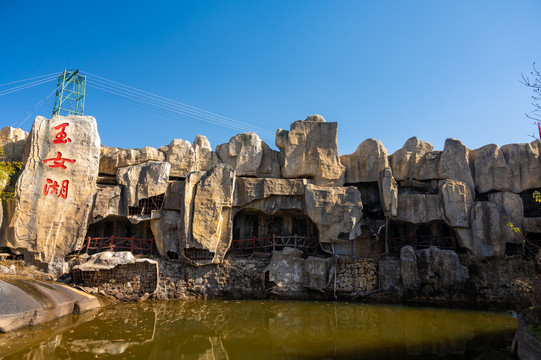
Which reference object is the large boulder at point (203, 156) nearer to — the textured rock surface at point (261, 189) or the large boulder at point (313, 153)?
the textured rock surface at point (261, 189)

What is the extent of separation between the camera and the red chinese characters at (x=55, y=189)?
1459cm

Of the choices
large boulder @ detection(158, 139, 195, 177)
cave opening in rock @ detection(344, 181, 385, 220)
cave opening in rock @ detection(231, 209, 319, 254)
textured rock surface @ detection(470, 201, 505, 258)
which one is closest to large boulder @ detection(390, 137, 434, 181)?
cave opening in rock @ detection(344, 181, 385, 220)

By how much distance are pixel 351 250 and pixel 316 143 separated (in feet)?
16.6

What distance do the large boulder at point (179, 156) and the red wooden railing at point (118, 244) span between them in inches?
129

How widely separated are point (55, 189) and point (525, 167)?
1951cm

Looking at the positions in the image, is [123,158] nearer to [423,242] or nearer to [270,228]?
[270,228]

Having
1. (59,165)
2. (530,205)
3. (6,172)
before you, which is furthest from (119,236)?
(530,205)

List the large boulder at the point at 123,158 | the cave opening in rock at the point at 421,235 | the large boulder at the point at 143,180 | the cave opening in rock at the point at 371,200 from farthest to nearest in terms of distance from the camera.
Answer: the cave opening in rock at the point at 371,200 < the large boulder at the point at 123,158 < the cave opening in rock at the point at 421,235 < the large boulder at the point at 143,180

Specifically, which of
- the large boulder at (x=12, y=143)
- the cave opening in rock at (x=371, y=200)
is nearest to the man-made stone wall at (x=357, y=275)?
the cave opening in rock at (x=371, y=200)

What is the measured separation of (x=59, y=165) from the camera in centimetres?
1495

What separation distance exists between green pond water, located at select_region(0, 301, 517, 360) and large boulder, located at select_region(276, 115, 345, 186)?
21.0ft

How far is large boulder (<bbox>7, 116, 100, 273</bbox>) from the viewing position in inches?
553

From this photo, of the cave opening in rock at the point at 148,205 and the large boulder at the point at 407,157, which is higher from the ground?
the large boulder at the point at 407,157

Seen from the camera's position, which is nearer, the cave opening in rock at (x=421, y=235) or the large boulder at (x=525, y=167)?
the large boulder at (x=525, y=167)
